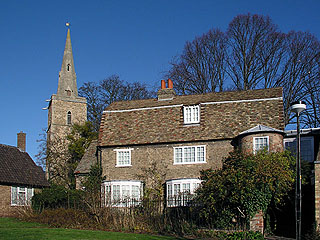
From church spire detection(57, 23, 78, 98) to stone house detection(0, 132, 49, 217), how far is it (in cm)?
2375

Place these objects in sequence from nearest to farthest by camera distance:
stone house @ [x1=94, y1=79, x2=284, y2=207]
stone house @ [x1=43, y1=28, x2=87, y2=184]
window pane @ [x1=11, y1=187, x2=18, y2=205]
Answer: stone house @ [x1=94, y1=79, x2=284, y2=207] < window pane @ [x1=11, y1=187, x2=18, y2=205] < stone house @ [x1=43, y1=28, x2=87, y2=184]

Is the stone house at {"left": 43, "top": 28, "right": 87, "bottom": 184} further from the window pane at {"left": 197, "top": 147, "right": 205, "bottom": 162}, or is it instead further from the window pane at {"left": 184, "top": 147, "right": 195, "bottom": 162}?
the window pane at {"left": 197, "top": 147, "right": 205, "bottom": 162}

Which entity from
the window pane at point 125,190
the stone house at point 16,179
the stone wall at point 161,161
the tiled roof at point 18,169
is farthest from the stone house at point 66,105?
the window pane at point 125,190

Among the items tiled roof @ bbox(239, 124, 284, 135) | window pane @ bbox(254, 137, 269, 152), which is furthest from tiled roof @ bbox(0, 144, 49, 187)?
window pane @ bbox(254, 137, 269, 152)

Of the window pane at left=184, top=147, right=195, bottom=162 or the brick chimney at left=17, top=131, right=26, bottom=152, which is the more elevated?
the brick chimney at left=17, top=131, right=26, bottom=152

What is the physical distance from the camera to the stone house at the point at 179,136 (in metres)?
30.9

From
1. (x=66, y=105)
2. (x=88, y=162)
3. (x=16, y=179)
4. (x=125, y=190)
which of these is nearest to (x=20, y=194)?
(x=16, y=179)

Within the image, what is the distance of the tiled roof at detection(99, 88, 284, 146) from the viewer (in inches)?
1232

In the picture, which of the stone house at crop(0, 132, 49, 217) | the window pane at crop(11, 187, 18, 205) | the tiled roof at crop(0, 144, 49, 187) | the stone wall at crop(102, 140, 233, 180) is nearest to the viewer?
the stone wall at crop(102, 140, 233, 180)

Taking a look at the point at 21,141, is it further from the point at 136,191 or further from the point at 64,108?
the point at 64,108

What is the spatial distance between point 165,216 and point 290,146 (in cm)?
1065

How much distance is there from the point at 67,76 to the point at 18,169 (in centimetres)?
3046

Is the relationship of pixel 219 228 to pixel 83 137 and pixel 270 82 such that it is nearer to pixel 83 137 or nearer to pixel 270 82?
pixel 270 82

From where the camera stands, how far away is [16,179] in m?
34.8
